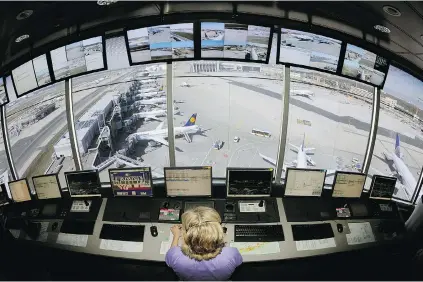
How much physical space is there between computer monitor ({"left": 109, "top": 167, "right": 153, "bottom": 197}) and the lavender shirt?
1653mm

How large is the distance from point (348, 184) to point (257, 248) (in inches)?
51.7

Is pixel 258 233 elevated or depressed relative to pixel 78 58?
depressed

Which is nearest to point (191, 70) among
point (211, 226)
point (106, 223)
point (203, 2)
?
point (203, 2)

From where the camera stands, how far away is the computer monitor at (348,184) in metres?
3.22

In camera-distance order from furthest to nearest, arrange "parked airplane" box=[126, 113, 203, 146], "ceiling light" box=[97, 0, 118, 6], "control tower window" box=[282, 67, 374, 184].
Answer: "parked airplane" box=[126, 113, 203, 146] < "control tower window" box=[282, 67, 374, 184] < "ceiling light" box=[97, 0, 118, 6]

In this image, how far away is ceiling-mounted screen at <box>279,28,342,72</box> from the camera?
312 centimetres

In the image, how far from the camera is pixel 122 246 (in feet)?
9.81

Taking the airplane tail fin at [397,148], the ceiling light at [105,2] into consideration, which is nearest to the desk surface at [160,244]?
the ceiling light at [105,2]

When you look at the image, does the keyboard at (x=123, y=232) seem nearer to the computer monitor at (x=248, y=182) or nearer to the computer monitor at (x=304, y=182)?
the computer monitor at (x=248, y=182)

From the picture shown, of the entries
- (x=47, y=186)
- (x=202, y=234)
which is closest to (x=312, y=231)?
(x=202, y=234)

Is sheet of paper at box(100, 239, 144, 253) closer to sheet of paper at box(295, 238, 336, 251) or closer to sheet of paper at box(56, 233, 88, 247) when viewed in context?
sheet of paper at box(56, 233, 88, 247)

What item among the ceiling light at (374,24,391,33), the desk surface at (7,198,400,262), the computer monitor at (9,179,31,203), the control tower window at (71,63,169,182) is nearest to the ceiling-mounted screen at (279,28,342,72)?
the ceiling light at (374,24,391,33)

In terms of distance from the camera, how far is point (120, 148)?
10.8 meters

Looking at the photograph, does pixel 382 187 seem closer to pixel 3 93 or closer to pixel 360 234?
pixel 360 234
